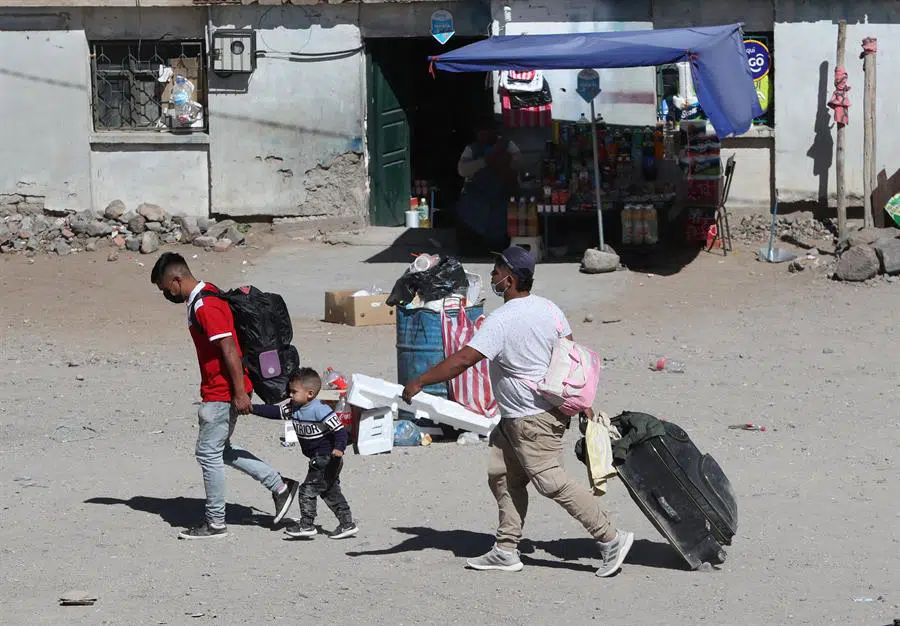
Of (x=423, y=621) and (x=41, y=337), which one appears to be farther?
(x=41, y=337)

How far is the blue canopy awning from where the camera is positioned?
46.9ft

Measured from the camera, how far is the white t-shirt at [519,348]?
6.34 metres

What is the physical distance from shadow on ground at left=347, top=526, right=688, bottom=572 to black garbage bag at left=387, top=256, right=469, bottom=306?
2615 millimetres

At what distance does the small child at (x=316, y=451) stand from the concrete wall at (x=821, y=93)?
11.1 meters

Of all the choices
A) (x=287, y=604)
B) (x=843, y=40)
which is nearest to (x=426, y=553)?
(x=287, y=604)

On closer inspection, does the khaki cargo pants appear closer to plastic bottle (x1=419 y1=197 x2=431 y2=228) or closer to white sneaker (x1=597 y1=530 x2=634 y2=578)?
white sneaker (x1=597 y1=530 x2=634 y2=578)

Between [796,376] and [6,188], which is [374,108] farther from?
[796,376]

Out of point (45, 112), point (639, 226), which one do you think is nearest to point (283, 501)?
point (639, 226)

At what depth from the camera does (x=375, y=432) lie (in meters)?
9.12

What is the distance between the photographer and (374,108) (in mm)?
18000

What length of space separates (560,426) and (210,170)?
481 inches

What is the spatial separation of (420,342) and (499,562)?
10.7 feet

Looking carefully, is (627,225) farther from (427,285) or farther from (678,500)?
(678,500)

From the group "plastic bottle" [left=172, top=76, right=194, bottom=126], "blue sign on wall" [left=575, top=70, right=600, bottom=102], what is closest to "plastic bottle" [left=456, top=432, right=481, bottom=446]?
"blue sign on wall" [left=575, top=70, right=600, bottom=102]
